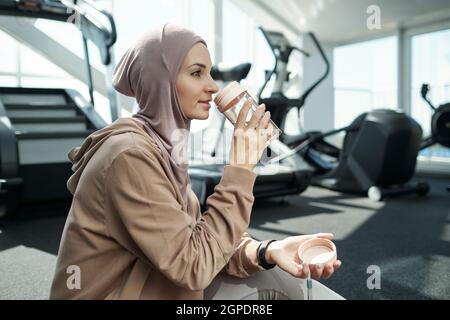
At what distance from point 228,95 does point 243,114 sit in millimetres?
53

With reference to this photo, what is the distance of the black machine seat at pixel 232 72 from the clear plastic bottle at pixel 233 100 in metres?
3.11

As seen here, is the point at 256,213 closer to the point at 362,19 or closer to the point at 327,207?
the point at 327,207

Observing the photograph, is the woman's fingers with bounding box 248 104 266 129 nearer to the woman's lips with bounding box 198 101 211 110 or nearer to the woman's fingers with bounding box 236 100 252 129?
the woman's fingers with bounding box 236 100 252 129

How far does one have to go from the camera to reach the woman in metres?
0.65

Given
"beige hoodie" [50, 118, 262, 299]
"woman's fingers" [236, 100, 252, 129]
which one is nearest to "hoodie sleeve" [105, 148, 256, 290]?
"beige hoodie" [50, 118, 262, 299]

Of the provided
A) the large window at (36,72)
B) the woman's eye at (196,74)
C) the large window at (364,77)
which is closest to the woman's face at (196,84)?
the woman's eye at (196,74)

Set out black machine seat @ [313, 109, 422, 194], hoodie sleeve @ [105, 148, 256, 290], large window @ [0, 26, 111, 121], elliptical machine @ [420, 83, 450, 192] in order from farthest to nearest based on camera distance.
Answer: elliptical machine @ [420, 83, 450, 192]
large window @ [0, 26, 111, 121]
black machine seat @ [313, 109, 422, 194]
hoodie sleeve @ [105, 148, 256, 290]

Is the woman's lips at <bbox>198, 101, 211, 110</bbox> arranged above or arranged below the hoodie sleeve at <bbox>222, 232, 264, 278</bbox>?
above

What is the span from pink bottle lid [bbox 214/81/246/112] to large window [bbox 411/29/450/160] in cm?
613

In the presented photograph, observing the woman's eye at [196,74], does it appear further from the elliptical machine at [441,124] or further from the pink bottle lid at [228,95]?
the elliptical machine at [441,124]

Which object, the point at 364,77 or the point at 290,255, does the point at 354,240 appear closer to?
the point at 290,255

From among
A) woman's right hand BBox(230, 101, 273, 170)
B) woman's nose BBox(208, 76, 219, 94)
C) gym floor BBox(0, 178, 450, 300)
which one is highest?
woman's nose BBox(208, 76, 219, 94)

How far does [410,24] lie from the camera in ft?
22.0

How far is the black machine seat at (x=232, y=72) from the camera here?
3.80m
